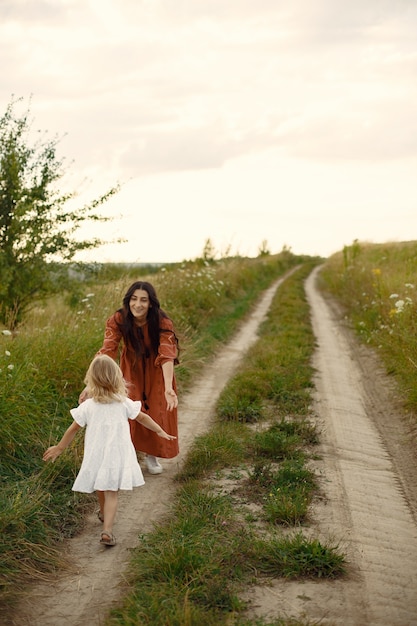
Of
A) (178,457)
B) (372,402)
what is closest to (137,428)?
(178,457)

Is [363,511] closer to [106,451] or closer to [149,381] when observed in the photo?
[106,451]

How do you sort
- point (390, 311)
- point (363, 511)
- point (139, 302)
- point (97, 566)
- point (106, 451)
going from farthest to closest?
1. point (390, 311)
2. point (139, 302)
3. point (363, 511)
4. point (106, 451)
5. point (97, 566)

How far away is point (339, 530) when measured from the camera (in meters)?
4.69

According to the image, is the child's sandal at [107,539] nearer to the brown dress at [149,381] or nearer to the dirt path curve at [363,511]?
the dirt path curve at [363,511]

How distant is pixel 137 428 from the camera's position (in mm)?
6254

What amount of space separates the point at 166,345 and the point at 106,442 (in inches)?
61.0

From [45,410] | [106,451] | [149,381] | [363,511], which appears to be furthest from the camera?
[45,410]

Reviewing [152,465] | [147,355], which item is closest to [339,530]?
[152,465]

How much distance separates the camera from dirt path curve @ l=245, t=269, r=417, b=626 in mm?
3674

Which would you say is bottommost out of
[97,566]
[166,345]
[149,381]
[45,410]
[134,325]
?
[97,566]

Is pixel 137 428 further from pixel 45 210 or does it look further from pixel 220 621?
pixel 45 210

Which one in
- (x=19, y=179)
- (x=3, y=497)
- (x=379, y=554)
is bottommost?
(x=379, y=554)

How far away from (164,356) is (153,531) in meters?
1.74

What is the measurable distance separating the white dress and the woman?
4.05 ft
